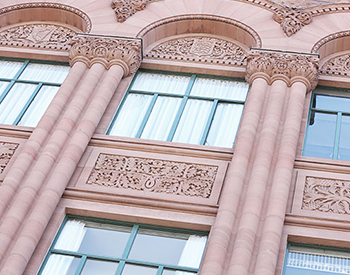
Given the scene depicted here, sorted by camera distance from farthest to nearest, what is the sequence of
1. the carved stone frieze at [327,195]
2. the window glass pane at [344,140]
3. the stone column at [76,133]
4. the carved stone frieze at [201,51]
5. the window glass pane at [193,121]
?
the carved stone frieze at [201,51] < the window glass pane at [193,121] < the window glass pane at [344,140] < the carved stone frieze at [327,195] < the stone column at [76,133]

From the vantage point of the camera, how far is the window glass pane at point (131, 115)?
19562mm

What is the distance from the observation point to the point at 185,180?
17594 millimetres

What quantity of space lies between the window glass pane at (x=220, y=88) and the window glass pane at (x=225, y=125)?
1.30ft

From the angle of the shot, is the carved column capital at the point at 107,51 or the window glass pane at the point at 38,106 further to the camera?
the carved column capital at the point at 107,51

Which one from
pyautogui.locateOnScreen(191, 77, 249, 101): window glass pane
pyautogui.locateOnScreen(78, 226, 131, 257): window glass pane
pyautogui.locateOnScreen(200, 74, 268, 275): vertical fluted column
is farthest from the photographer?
pyautogui.locateOnScreen(191, 77, 249, 101): window glass pane

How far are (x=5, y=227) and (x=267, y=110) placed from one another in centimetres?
644

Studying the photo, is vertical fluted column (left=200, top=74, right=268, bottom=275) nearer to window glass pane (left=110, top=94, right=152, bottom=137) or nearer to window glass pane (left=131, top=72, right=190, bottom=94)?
window glass pane (left=131, top=72, right=190, bottom=94)

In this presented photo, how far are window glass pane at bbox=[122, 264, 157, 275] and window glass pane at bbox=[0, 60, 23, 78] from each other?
25.3 ft

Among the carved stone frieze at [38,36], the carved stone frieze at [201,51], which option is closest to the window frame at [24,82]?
the carved stone frieze at [38,36]

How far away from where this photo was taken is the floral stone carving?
1739 cm

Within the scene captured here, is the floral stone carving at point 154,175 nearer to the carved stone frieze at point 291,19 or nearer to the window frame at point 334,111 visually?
the window frame at point 334,111

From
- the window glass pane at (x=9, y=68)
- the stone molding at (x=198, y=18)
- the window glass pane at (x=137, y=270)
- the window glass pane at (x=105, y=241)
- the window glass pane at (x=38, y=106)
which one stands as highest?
the stone molding at (x=198, y=18)

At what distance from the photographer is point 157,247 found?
1648 cm

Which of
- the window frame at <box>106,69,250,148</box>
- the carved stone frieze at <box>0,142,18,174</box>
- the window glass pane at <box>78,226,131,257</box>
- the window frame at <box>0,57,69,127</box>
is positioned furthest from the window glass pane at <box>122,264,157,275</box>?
the window frame at <box>0,57,69,127</box>
